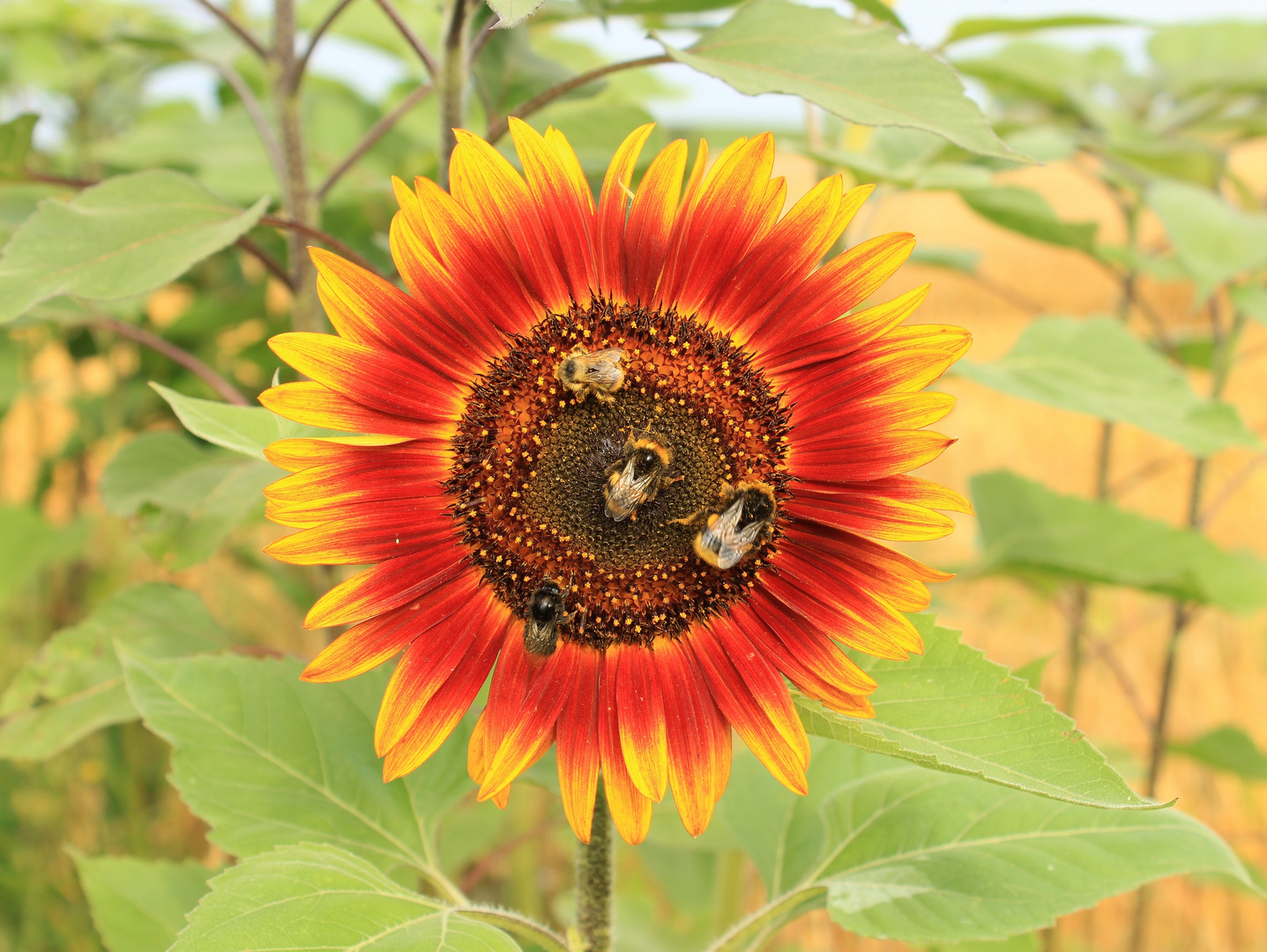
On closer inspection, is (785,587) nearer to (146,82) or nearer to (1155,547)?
(1155,547)

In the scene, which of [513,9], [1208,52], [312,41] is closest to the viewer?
[513,9]

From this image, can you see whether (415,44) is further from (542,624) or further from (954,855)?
(954,855)

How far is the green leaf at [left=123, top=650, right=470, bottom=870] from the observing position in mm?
785

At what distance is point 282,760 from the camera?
82 centimetres

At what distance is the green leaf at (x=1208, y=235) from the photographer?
3.65 feet

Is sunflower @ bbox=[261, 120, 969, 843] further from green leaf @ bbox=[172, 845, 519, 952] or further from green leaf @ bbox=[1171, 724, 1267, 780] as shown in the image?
green leaf @ bbox=[1171, 724, 1267, 780]

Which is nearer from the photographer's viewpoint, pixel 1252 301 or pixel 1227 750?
pixel 1252 301

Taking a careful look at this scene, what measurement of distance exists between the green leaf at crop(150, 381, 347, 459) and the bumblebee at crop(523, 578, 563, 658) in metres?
0.19

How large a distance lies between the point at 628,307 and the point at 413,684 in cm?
32

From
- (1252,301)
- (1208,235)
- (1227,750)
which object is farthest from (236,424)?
(1227,750)

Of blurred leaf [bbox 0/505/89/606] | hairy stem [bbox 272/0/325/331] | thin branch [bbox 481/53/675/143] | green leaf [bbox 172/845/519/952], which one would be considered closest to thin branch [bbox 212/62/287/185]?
hairy stem [bbox 272/0/325/331]

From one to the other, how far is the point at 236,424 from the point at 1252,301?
1268 mm

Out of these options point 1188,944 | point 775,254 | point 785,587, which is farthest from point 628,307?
point 1188,944

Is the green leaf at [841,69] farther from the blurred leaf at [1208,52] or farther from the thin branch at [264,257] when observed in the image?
the blurred leaf at [1208,52]
